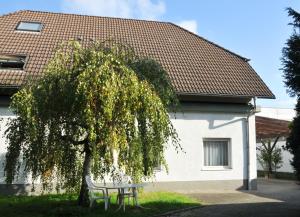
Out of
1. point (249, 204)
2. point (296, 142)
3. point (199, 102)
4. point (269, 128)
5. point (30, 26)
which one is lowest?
point (249, 204)

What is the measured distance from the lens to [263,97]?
18.1 meters

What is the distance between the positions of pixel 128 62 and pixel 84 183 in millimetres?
3432

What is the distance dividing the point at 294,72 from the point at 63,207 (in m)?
6.79

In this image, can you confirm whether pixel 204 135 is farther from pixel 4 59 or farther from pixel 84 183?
pixel 4 59

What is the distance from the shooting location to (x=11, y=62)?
17109 millimetres

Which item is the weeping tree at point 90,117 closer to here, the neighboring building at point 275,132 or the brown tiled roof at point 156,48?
the brown tiled roof at point 156,48

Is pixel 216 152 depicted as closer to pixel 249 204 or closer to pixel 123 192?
pixel 249 204

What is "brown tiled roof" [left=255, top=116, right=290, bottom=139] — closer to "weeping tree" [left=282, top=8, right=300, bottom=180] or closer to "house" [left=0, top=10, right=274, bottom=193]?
"house" [left=0, top=10, right=274, bottom=193]

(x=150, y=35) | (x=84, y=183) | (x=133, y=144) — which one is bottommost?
(x=84, y=183)

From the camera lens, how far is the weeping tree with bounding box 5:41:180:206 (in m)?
10.0

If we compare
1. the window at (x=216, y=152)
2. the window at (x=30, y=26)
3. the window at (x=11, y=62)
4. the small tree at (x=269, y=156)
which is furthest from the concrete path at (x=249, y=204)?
the window at (x=30, y=26)

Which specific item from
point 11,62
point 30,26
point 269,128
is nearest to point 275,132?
point 269,128

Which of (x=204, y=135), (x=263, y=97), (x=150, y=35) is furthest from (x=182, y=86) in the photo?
(x=150, y=35)

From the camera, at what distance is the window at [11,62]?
1698cm
